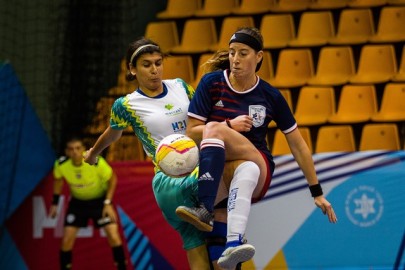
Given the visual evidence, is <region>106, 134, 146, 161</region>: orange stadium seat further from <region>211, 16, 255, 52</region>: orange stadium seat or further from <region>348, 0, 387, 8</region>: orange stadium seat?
<region>348, 0, 387, 8</region>: orange stadium seat

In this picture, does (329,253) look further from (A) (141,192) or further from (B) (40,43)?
(B) (40,43)

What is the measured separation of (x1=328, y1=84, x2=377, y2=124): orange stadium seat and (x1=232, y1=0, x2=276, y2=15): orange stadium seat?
2013mm

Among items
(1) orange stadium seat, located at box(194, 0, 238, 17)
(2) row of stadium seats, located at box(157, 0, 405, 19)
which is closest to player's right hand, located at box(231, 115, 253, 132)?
(2) row of stadium seats, located at box(157, 0, 405, 19)

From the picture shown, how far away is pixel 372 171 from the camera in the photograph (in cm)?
1017

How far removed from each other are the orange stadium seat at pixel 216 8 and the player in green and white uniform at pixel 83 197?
269cm

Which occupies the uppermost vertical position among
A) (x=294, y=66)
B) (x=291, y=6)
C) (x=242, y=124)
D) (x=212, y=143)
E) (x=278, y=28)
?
(x=242, y=124)

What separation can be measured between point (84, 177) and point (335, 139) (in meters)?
2.87

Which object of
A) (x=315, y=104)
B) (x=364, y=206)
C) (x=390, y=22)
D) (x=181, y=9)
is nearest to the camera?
(x=364, y=206)

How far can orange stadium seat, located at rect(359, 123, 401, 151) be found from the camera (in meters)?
11.5

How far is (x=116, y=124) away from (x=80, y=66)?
5.24 metres

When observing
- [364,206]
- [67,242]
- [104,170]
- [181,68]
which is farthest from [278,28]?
[67,242]

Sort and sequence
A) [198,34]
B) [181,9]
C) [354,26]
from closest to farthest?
[354,26] < [198,34] < [181,9]

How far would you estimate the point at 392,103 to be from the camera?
1196 centimetres

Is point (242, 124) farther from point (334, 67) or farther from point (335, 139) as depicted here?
point (334, 67)
